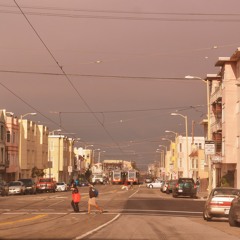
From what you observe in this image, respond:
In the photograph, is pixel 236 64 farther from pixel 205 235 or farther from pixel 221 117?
pixel 205 235

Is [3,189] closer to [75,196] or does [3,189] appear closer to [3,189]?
[3,189]

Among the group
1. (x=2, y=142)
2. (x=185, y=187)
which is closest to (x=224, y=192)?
(x=185, y=187)

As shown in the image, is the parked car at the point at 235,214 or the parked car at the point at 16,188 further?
the parked car at the point at 16,188

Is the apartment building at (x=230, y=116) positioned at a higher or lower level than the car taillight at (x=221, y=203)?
higher

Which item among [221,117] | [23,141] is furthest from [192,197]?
[23,141]

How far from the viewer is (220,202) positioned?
27.4 metres

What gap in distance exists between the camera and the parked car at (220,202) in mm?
27281

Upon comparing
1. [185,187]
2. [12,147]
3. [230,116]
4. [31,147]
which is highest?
[230,116]

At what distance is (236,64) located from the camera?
64.3 metres

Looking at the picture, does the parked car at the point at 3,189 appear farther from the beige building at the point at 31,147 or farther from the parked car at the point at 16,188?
the beige building at the point at 31,147

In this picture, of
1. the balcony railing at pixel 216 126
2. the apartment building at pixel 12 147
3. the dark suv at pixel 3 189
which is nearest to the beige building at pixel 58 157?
the apartment building at pixel 12 147

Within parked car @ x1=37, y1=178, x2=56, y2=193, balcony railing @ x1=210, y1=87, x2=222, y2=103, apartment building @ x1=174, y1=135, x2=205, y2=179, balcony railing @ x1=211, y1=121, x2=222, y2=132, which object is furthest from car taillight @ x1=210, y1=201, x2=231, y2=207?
apartment building @ x1=174, y1=135, x2=205, y2=179

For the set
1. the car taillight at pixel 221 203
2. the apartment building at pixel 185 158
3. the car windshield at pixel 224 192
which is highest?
the apartment building at pixel 185 158

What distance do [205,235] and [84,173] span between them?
153508mm
